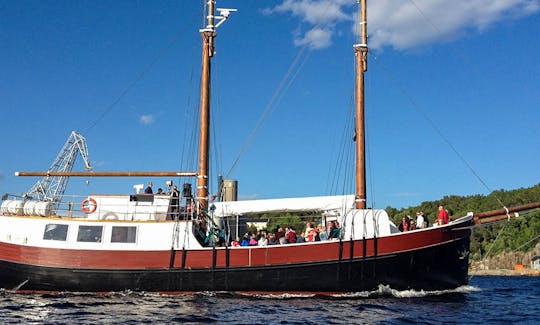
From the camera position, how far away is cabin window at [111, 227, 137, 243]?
992 inches

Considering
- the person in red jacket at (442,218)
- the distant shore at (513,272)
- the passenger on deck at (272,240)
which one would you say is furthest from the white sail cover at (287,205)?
the distant shore at (513,272)

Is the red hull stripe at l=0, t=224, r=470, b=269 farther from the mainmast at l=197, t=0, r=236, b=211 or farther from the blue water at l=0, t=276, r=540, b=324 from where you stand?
the mainmast at l=197, t=0, r=236, b=211

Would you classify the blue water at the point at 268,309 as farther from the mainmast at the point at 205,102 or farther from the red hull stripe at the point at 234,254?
the mainmast at the point at 205,102

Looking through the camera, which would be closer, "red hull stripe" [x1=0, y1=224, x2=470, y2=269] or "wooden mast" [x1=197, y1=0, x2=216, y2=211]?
"red hull stripe" [x1=0, y1=224, x2=470, y2=269]

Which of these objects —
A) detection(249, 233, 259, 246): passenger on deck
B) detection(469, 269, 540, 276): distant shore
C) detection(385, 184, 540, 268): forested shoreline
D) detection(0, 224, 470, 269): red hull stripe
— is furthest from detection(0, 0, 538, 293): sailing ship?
detection(469, 269, 540, 276): distant shore

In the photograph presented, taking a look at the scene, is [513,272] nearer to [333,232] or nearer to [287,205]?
[287,205]

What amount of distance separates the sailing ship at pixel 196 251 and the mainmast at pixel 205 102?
1.06 meters

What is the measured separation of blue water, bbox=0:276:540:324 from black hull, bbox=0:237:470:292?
0.49 meters

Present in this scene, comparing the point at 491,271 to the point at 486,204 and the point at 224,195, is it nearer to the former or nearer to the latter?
the point at 486,204

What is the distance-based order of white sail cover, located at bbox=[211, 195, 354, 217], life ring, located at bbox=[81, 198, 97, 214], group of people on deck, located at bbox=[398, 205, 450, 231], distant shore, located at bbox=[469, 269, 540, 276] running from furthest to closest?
distant shore, located at bbox=[469, 269, 540, 276], life ring, located at bbox=[81, 198, 97, 214], white sail cover, located at bbox=[211, 195, 354, 217], group of people on deck, located at bbox=[398, 205, 450, 231]

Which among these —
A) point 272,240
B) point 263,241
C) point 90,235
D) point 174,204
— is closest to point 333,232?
point 272,240

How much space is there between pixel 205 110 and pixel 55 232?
904 cm

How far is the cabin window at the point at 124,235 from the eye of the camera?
2520cm

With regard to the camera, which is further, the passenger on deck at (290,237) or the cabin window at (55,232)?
the cabin window at (55,232)
